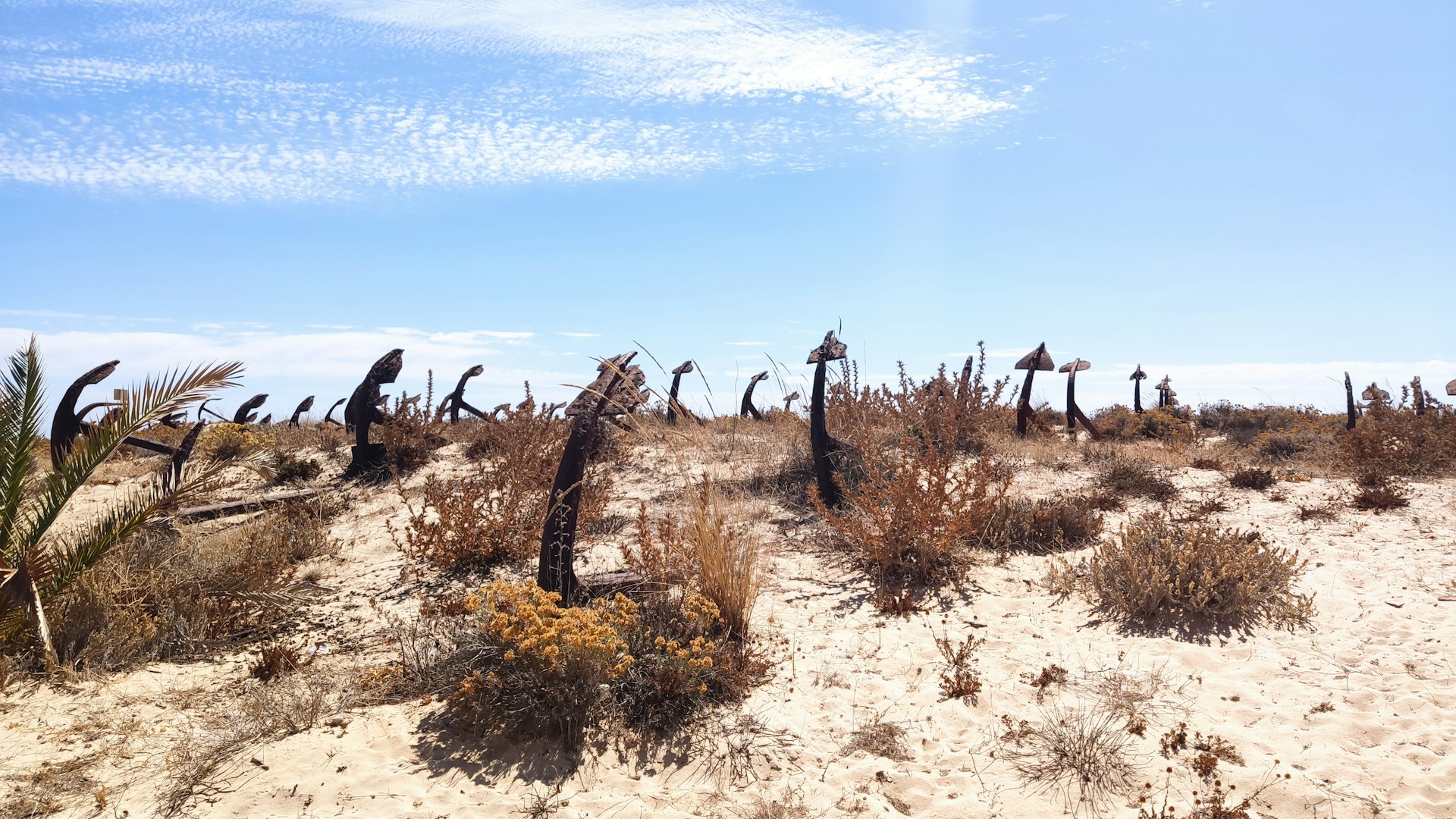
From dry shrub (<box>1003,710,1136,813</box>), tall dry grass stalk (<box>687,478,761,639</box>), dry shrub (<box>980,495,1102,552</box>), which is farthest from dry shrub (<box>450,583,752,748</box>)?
dry shrub (<box>980,495,1102,552</box>)

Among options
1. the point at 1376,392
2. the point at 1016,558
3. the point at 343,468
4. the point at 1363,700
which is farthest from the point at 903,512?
the point at 1376,392

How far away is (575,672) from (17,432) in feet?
13.2

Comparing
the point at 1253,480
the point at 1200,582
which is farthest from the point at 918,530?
the point at 1253,480

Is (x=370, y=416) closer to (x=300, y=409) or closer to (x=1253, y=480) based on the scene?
(x=300, y=409)

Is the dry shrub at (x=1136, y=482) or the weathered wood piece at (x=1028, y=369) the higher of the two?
the weathered wood piece at (x=1028, y=369)

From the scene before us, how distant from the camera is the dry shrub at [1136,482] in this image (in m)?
8.41

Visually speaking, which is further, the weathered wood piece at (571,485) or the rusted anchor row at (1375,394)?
the rusted anchor row at (1375,394)

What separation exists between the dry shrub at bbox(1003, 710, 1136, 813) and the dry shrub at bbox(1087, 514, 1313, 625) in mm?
1539

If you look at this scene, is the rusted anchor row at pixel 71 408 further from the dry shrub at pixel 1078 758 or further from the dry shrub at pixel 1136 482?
the dry shrub at pixel 1136 482

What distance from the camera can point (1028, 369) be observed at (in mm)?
12391

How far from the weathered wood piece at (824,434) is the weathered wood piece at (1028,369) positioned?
17.3 feet

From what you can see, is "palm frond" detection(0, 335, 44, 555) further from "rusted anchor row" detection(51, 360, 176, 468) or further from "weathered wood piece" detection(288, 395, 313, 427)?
"weathered wood piece" detection(288, 395, 313, 427)

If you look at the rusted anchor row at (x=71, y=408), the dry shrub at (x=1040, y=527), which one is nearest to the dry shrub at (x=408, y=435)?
the rusted anchor row at (x=71, y=408)

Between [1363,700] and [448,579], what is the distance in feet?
19.9
